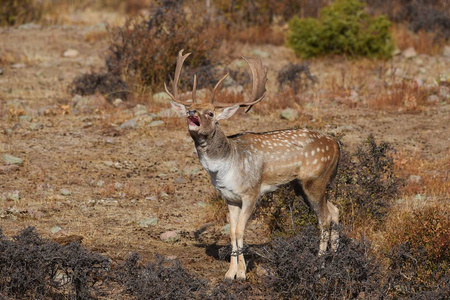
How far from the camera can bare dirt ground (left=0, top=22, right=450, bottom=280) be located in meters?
8.80

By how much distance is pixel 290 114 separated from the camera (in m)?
13.1

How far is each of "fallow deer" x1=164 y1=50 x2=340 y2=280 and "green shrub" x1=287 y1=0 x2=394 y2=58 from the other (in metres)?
9.84

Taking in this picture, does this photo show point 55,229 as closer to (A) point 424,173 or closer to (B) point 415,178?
(B) point 415,178

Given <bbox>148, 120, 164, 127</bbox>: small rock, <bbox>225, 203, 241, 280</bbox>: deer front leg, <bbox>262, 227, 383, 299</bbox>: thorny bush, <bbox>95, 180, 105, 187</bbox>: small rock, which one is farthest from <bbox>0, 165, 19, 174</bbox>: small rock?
<bbox>262, 227, 383, 299</bbox>: thorny bush

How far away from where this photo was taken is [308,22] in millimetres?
→ 17766

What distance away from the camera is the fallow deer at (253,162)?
7086mm

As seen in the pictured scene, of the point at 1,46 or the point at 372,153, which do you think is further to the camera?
the point at 1,46

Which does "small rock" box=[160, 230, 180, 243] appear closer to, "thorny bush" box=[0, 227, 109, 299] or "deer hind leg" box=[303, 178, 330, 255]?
"deer hind leg" box=[303, 178, 330, 255]

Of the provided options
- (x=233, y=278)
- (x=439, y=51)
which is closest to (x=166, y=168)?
(x=233, y=278)

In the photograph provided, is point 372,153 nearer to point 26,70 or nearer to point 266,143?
point 266,143

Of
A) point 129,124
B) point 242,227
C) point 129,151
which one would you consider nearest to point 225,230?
point 242,227

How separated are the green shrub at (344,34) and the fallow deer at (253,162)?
9.84 meters

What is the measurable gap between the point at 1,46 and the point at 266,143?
12316 mm

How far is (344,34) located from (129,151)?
7.78m
